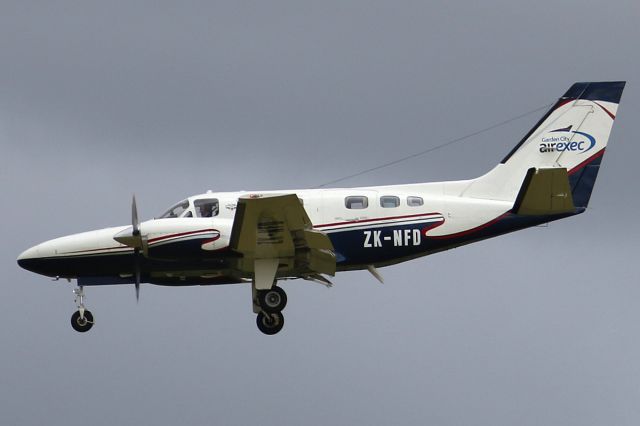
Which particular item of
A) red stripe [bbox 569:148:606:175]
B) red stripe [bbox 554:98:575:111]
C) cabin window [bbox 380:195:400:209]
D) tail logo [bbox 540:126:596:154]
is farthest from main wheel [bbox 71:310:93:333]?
red stripe [bbox 554:98:575:111]

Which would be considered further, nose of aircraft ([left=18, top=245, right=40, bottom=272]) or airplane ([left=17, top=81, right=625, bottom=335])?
nose of aircraft ([left=18, top=245, right=40, bottom=272])

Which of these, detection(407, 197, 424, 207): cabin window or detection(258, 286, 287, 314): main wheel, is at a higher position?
detection(407, 197, 424, 207): cabin window

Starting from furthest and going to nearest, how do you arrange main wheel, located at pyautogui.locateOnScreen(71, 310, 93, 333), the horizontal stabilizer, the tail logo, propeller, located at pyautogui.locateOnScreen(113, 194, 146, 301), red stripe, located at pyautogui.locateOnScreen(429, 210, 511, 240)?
the tail logo, red stripe, located at pyautogui.locateOnScreen(429, 210, 511, 240), main wheel, located at pyautogui.locateOnScreen(71, 310, 93, 333), the horizontal stabilizer, propeller, located at pyautogui.locateOnScreen(113, 194, 146, 301)

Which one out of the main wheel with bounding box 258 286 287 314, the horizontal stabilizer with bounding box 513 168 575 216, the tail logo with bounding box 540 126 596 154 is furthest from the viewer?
the tail logo with bounding box 540 126 596 154

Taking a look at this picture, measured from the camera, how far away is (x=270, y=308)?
2873cm

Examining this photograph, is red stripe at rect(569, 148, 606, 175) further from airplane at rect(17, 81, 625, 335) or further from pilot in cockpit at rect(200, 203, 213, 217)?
pilot in cockpit at rect(200, 203, 213, 217)

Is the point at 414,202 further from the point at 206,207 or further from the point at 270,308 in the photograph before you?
the point at 206,207

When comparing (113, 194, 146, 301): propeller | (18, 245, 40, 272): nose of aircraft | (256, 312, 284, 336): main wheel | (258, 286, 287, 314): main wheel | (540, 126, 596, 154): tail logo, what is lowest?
(256, 312, 284, 336): main wheel

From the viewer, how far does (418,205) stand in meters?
29.5

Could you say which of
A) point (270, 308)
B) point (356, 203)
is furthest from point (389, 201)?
point (270, 308)

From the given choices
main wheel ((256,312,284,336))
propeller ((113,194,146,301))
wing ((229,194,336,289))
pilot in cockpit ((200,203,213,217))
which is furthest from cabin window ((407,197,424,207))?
propeller ((113,194,146,301))

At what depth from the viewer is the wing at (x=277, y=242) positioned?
2655 centimetres

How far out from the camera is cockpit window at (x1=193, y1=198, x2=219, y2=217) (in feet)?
95.4

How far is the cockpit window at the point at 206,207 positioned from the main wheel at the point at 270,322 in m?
2.72
